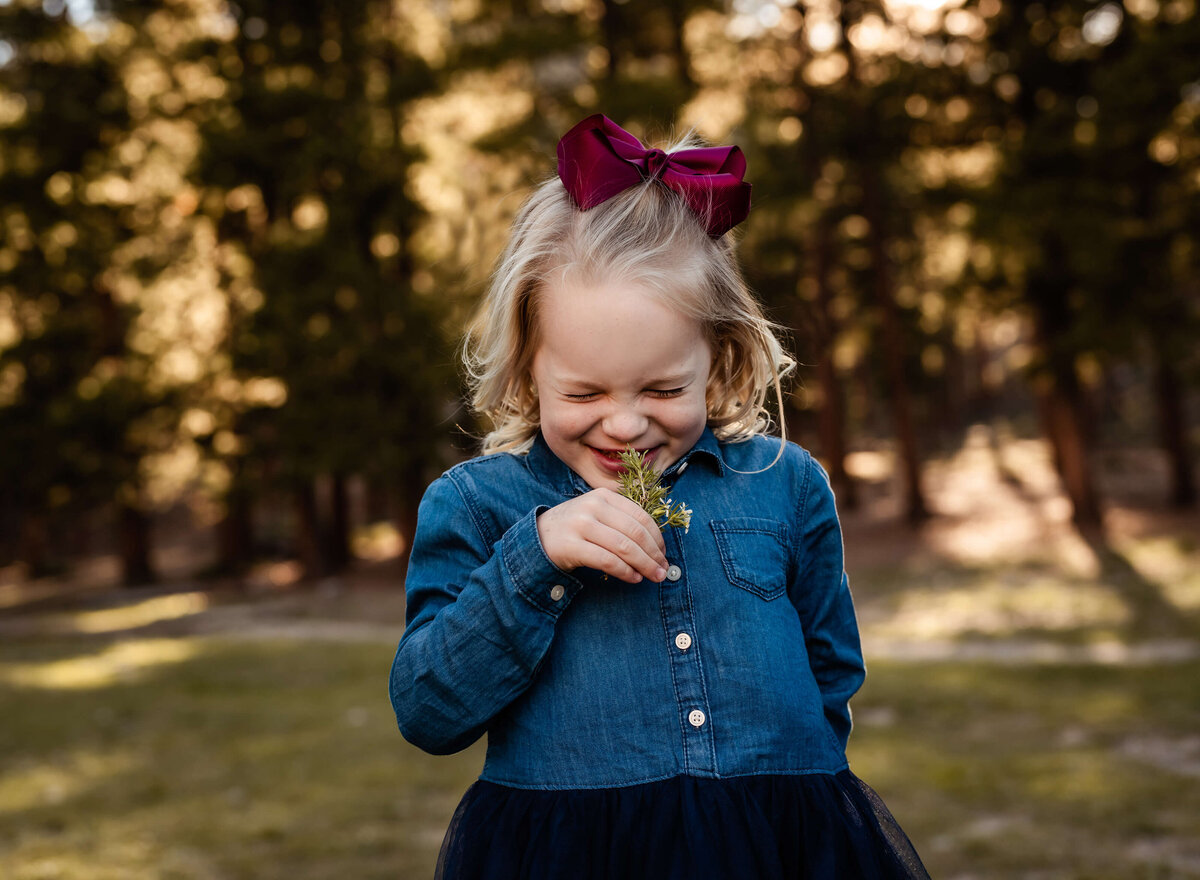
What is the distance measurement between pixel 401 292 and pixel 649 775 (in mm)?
14793

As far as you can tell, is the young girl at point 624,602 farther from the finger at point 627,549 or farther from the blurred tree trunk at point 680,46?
the blurred tree trunk at point 680,46

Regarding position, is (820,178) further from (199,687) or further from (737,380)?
(737,380)

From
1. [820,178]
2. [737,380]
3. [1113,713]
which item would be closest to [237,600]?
[820,178]

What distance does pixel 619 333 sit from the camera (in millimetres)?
1650

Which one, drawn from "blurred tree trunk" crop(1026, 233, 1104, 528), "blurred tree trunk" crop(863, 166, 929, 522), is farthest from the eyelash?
"blurred tree trunk" crop(863, 166, 929, 522)

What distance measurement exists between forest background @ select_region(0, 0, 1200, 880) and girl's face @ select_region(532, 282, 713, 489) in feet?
25.1

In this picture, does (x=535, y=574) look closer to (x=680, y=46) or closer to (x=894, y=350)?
(x=894, y=350)

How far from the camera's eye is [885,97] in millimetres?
15797

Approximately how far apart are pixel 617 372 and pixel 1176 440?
690 inches

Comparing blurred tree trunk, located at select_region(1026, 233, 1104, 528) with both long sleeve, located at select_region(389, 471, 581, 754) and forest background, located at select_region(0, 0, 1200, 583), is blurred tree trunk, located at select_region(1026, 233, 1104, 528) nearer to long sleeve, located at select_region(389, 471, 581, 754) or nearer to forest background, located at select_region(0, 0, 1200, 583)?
forest background, located at select_region(0, 0, 1200, 583)

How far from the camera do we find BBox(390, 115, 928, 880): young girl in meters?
1.62


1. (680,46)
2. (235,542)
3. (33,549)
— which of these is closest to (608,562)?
(680,46)

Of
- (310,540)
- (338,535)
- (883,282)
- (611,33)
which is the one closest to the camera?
(611,33)

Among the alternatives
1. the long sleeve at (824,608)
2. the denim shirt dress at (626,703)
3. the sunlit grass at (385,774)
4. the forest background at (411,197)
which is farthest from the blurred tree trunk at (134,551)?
the long sleeve at (824,608)
